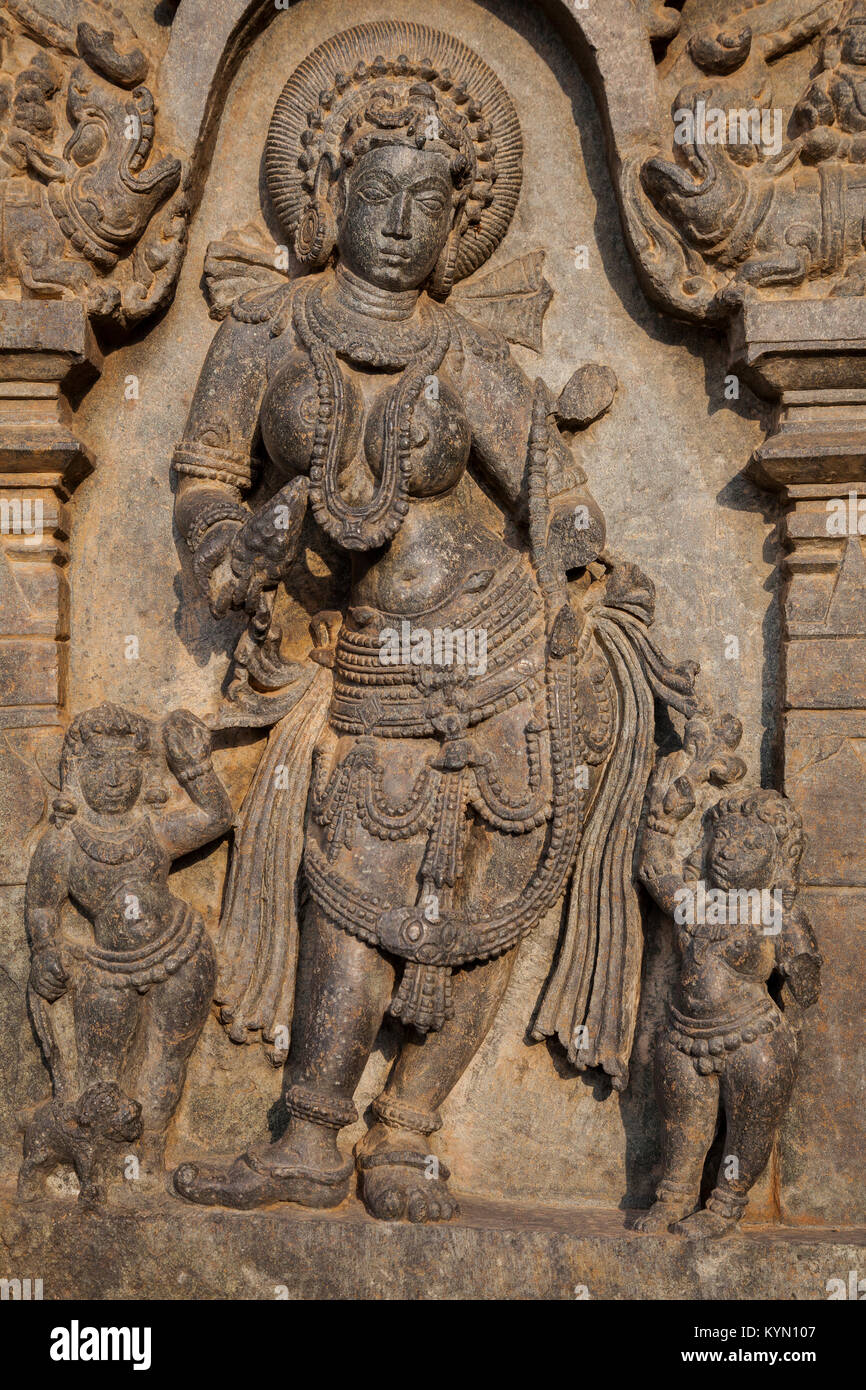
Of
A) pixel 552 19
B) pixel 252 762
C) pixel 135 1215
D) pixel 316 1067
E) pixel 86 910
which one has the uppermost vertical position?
pixel 552 19

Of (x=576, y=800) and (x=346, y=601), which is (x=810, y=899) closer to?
(x=576, y=800)

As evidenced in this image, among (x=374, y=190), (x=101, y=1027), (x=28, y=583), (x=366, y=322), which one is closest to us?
(x=101, y=1027)

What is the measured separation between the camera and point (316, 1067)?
5383mm

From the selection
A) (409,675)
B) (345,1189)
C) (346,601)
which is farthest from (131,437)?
(345,1189)

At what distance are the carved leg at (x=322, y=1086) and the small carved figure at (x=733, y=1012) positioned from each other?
0.92m

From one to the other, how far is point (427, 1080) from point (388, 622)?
4.79 feet

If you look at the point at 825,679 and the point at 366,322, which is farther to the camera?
the point at 366,322

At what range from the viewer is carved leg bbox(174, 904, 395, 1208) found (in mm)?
5309

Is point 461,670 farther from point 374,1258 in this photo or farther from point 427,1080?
point 374,1258

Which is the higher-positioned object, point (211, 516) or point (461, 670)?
point (211, 516)

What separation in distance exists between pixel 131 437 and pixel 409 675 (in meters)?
1.36

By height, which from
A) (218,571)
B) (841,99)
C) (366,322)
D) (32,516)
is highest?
(841,99)

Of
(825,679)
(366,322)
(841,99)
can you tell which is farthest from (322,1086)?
(841,99)

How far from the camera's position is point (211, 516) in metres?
5.49
